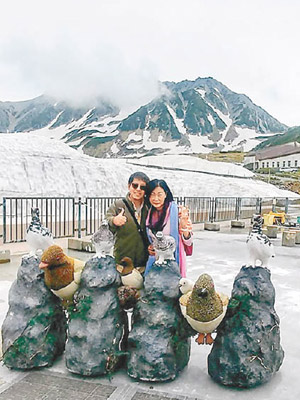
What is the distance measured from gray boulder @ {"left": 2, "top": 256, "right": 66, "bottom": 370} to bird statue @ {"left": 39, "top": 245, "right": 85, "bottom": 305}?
126 mm

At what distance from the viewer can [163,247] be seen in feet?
8.89

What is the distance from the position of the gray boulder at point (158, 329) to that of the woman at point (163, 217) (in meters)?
0.18

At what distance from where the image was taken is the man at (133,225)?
2.92 m

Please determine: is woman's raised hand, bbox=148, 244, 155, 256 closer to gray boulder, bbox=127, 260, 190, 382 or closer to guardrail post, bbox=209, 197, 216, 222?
gray boulder, bbox=127, 260, 190, 382

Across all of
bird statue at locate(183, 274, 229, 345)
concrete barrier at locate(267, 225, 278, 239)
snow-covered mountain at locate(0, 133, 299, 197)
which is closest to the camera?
bird statue at locate(183, 274, 229, 345)

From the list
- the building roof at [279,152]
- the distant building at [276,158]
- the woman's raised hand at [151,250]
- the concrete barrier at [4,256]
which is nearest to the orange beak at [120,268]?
the woman's raised hand at [151,250]

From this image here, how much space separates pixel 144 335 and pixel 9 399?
93cm

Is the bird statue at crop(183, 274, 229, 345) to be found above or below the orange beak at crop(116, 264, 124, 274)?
below

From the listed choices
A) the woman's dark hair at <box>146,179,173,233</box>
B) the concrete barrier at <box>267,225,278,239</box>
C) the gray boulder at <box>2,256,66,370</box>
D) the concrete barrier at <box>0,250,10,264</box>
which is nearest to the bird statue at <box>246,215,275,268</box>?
the woman's dark hair at <box>146,179,173,233</box>

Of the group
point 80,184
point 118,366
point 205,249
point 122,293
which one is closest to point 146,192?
point 122,293

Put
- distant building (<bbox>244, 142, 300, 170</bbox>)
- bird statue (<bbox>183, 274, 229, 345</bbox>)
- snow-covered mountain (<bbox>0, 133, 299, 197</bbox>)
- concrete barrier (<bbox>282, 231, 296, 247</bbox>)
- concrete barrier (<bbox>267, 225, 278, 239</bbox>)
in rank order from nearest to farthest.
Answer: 1. bird statue (<bbox>183, 274, 229, 345</bbox>)
2. concrete barrier (<bbox>282, 231, 296, 247</bbox>)
3. concrete barrier (<bbox>267, 225, 278, 239</bbox>)
4. snow-covered mountain (<bbox>0, 133, 299, 197</bbox>)
5. distant building (<bbox>244, 142, 300, 170</bbox>)

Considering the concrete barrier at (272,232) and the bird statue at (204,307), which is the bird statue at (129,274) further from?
the concrete barrier at (272,232)

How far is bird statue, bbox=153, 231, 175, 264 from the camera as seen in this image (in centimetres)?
270

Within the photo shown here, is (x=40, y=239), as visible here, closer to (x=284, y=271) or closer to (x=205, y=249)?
(x=284, y=271)
